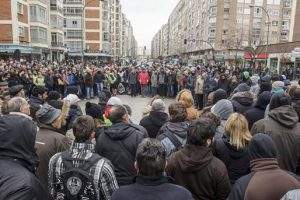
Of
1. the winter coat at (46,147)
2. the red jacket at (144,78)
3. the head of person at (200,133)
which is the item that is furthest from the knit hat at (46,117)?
the red jacket at (144,78)

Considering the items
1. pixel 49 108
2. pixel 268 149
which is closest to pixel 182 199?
pixel 268 149

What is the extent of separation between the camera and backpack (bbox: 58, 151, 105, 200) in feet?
11.3

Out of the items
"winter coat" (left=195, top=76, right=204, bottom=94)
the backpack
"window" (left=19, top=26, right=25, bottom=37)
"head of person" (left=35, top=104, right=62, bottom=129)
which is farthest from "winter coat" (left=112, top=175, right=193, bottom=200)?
"window" (left=19, top=26, right=25, bottom=37)

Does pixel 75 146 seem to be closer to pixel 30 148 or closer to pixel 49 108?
pixel 30 148

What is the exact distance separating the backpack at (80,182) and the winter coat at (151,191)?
0.69 m

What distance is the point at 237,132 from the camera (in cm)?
424

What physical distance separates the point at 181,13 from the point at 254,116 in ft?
507

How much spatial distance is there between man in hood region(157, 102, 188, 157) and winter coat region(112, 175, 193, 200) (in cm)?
171

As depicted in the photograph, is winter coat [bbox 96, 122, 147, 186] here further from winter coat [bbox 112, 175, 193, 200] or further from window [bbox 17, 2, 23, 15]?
window [bbox 17, 2, 23, 15]

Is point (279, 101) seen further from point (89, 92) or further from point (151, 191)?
point (89, 92)

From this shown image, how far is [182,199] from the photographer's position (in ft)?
9.06

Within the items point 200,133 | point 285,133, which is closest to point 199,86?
point 285,133

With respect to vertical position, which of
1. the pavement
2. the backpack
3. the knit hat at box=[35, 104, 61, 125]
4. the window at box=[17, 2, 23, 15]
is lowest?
the pavement

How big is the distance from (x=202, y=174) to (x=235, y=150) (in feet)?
2.30
